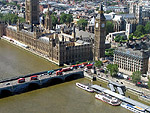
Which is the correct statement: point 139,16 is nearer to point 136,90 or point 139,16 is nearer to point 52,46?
point 52,46

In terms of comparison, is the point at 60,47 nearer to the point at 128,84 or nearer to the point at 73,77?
the point at 73,77

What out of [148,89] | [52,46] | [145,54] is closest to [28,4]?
[52,46]

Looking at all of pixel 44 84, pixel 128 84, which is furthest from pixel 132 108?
pixel 44 84

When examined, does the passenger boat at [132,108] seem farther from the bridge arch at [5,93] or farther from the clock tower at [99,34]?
the clock tower at [99,34]

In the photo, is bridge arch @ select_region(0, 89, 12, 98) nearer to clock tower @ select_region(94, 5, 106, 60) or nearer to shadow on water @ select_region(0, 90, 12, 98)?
shadow on water @ select_region(0, 90, 12, 98)

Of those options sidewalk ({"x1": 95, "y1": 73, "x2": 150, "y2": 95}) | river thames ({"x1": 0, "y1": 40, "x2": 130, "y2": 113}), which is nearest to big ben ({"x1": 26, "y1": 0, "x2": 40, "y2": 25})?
river thames ({"x1": 0, "y1": 40, "x2": 130, "y2": 113})

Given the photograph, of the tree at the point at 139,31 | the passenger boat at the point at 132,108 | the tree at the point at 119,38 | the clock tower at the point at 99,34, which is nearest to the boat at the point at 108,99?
Result: the passenger boat at the point at 132,108
